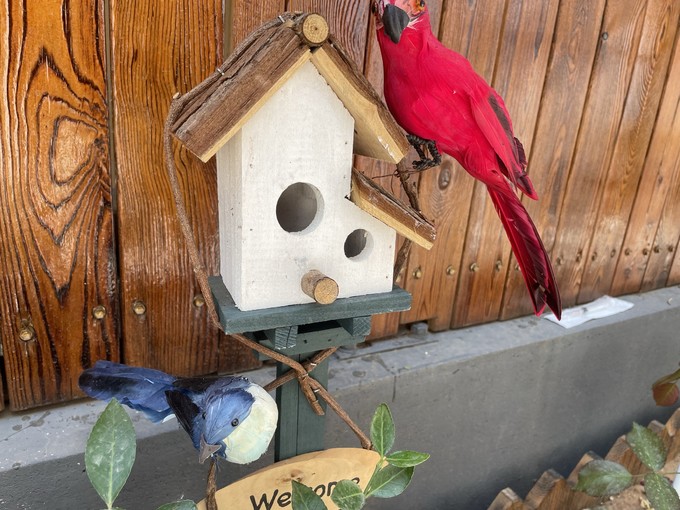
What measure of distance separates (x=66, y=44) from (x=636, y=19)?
155 cm

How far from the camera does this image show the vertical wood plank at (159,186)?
942 mm

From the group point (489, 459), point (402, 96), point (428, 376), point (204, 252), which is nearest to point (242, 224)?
point (402, 96)

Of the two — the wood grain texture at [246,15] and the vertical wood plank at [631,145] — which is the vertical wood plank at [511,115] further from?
the wood grain texture at [246,15]

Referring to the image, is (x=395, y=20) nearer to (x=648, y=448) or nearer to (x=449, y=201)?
(x=449, y=201)

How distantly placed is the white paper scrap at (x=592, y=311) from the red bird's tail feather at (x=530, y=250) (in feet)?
3.14

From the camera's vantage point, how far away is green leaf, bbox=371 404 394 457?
826 millimetres

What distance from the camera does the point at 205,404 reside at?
2.37 ft

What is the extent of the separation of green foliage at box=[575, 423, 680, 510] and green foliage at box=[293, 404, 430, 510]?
937 millimetres

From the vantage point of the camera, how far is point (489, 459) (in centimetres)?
174

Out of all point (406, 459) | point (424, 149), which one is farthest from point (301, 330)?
point (424, 149)

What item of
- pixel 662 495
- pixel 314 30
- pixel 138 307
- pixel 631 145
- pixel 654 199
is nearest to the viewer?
pixel 314 30

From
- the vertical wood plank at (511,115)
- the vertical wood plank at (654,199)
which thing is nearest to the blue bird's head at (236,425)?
the vertical wood plank at (511,115)

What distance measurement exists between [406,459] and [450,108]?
0.54 meters

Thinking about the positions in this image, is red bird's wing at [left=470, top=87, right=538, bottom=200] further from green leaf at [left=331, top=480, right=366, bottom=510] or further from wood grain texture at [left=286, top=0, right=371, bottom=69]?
green leaf at [left=331, top=480, right=366, bottom=510]
